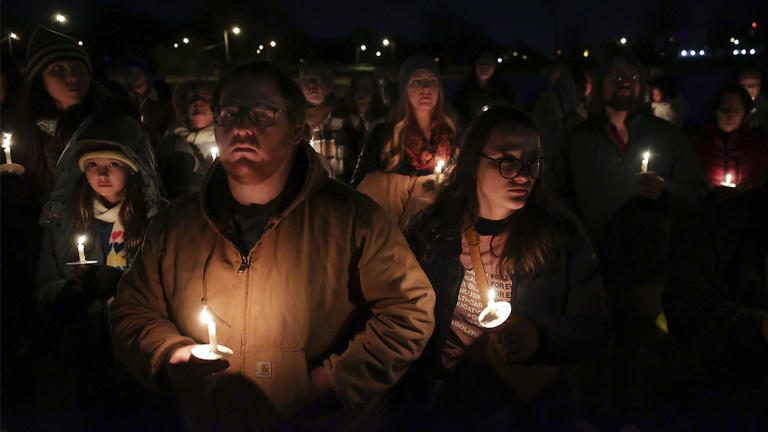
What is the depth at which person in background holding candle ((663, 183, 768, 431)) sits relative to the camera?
245cm

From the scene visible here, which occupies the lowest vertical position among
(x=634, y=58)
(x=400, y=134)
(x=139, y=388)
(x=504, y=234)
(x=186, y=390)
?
(x=139, y=388)

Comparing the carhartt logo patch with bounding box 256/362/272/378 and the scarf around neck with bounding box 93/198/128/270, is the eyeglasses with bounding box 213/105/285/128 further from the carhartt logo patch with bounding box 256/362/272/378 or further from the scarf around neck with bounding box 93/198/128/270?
the scarf around neck with bounding box 93/198/128/270

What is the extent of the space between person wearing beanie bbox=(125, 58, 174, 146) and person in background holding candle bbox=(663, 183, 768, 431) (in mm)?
6601

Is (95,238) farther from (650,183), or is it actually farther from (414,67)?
(650,183)

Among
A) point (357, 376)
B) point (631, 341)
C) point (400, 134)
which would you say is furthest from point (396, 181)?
point (357, 376)

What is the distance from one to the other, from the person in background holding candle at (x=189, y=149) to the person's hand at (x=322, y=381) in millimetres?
3435

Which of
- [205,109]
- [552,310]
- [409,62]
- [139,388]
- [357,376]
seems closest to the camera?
[357,376]

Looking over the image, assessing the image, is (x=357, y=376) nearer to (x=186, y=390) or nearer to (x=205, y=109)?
(x=186, y=390)

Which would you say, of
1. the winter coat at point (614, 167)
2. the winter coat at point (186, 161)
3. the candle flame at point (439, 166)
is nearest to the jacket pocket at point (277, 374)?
the candle flame at point (439, 166)

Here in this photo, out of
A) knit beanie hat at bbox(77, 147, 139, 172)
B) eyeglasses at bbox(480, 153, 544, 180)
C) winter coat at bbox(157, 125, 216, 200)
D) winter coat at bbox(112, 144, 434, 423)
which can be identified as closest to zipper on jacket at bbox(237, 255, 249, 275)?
winter coat at bbox(112, 144, 434, 423)

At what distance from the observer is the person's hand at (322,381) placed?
7.79 feet

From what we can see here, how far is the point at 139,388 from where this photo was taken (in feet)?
14.1

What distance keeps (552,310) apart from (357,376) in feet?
3.10

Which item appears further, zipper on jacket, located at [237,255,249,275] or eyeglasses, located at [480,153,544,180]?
eyeglasses, located at [480,153,544,180]
